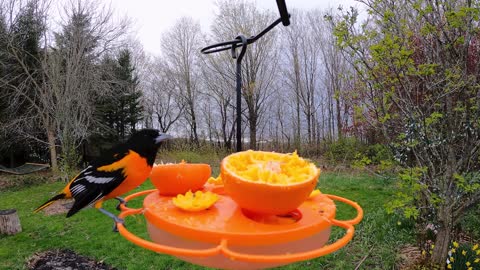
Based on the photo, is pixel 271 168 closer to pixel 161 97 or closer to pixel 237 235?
pixel 237 235

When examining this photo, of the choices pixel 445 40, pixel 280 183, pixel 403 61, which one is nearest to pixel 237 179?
pixel 280 183

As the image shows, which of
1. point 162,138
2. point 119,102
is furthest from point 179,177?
point 119,102

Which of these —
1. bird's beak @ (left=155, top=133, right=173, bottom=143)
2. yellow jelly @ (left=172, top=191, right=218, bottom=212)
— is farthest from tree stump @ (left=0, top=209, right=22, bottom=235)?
yellow jelly @ (left=172, top=191, right=218, bottom=212)

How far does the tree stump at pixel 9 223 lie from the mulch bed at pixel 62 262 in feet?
4.31

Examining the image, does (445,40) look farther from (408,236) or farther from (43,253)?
(43,253)

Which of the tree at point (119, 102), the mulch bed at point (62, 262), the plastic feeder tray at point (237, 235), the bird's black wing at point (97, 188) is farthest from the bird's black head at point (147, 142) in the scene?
the tree at point (119, 102)

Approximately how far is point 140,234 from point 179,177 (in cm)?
497

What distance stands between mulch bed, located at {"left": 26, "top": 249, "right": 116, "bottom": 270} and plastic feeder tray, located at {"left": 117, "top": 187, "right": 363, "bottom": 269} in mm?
4625

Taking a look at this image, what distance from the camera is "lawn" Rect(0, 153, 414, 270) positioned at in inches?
201

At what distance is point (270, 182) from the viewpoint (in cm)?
119

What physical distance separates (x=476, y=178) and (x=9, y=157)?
16.8 meters

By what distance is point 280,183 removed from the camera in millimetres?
1187

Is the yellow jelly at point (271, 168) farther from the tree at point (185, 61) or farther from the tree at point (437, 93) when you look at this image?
the tree at point (185, 61)

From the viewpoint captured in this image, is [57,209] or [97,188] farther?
[57,209]
